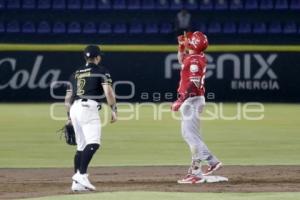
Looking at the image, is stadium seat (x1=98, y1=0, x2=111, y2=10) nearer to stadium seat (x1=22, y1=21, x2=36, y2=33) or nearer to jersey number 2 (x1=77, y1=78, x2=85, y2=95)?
stadium seat (x1=22, y1=21, x2=36, y2=33)

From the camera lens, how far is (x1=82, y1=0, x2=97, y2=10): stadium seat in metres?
27.7

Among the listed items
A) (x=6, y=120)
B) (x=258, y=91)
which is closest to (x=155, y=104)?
(x=258, y=91)

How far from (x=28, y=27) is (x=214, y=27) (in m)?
5.34

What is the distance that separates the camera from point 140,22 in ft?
91.2

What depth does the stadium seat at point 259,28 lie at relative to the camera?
89.4 ft

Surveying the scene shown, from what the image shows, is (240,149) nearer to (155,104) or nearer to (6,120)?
(6,120)

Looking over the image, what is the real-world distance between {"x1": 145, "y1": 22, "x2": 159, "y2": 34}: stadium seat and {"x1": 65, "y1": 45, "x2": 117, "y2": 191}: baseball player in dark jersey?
16.1m

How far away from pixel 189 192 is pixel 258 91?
14.9 metres

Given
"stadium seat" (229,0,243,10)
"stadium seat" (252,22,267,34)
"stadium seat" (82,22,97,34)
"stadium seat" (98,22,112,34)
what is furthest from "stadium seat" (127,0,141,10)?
"stadium seat" (252,22,267,34)

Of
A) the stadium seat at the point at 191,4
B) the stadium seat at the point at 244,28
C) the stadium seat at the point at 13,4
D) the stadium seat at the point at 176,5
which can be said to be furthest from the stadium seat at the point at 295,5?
the stadium seat at the point at 13,4

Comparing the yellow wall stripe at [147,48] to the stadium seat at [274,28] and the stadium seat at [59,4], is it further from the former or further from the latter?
the stadium seat at [59,4]

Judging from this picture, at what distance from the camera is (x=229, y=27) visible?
27562mm

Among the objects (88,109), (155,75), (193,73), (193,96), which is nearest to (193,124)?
(193,96)

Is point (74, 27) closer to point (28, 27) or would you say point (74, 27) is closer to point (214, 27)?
point (28, 27)
